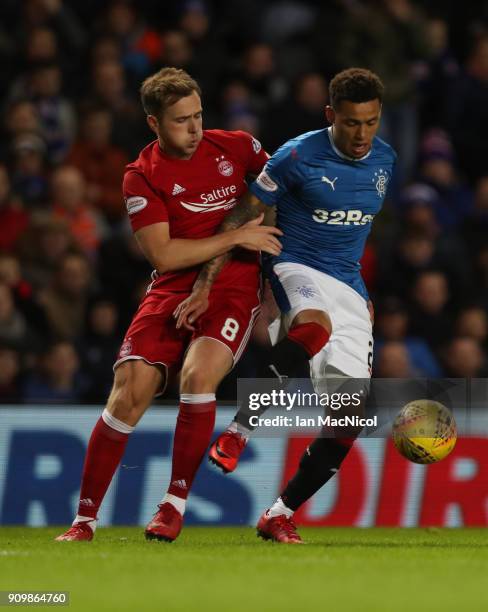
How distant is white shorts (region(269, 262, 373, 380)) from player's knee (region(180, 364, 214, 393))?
491 mm

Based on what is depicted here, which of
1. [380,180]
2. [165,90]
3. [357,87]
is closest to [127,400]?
[165,90]

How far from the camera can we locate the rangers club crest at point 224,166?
741 cm

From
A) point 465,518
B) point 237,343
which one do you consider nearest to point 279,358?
point 237,343

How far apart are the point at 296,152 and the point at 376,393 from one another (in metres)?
1.88

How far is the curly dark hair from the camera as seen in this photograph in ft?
22.8

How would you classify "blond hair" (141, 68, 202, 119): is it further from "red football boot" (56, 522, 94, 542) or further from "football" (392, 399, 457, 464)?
"red football boot" (56, 522, 94, 542)

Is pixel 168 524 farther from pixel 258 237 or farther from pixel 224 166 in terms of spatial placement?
pixel 224 166

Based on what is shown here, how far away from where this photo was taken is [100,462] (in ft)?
23.6

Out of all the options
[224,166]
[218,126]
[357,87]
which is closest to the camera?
[357,87]

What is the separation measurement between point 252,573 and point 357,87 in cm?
242

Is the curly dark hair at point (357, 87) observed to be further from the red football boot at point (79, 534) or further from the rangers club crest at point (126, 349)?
the red football boot at point (79, 534)

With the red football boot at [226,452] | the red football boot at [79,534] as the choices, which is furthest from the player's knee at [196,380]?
the red football boot at [79,534]

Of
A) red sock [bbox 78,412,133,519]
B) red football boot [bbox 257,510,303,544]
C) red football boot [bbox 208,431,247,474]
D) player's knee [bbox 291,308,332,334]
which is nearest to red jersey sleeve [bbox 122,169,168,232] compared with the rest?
player's knee [bbox 291,308,332,334]

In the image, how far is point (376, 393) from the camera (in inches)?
336
